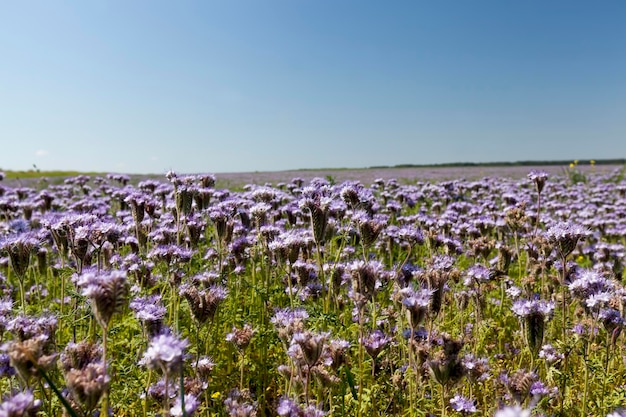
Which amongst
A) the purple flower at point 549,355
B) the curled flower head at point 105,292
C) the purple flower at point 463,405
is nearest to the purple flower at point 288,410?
the curled flower head at point 105,292

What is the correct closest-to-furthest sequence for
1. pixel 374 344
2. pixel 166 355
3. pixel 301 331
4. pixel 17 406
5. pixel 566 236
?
pixel 17 406 → pixel 166 355 → pixel 301 331 → pixel 374 344 → pixel 566 236

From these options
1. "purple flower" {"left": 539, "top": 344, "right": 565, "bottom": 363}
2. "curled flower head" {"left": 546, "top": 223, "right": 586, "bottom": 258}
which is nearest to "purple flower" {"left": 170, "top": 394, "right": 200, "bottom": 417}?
"purple flower" {"left": 539, "top": 344, "right": 565, "bottom": 363}

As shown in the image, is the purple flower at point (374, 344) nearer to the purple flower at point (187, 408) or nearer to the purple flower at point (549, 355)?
the purple flower at point (549, 355)

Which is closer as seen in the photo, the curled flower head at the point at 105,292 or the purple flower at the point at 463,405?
the curled flower head at the point at 105,292

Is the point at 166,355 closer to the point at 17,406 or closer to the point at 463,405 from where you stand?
the point at 17,406

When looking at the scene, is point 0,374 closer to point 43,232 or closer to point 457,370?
point 457,370

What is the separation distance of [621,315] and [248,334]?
2.81 m

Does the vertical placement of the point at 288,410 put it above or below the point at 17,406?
below

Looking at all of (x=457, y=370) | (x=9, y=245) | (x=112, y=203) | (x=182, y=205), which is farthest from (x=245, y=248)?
(x=112, y=203)

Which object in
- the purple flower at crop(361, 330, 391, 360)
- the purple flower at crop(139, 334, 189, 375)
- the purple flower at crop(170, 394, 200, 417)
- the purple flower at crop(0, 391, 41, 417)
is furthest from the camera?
the purple flower at crop(361, 330, 391, 360)

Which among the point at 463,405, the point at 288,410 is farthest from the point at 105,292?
the point at 463,405

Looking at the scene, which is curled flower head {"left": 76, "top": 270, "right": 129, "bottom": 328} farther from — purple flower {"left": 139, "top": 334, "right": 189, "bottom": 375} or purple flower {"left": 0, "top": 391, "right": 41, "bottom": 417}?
purple flower {"left": 0, "top": 391, "right": 41, "bottom": 417}

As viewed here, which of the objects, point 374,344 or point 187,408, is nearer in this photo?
point 187,408

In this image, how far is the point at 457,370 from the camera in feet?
9.14
